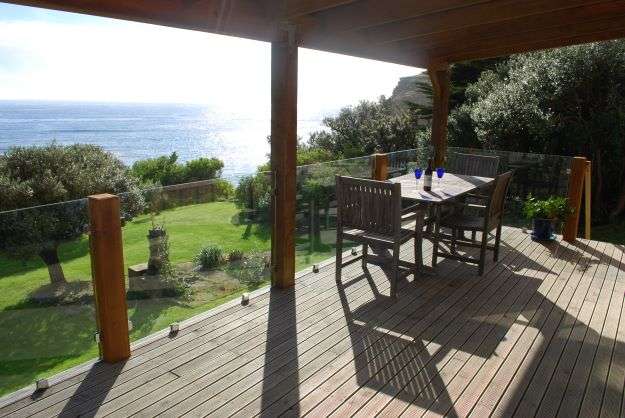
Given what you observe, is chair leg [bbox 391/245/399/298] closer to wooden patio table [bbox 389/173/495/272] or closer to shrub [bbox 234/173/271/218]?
wooden patio table [bbox 389/173/495/272]

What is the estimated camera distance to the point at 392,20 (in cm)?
349

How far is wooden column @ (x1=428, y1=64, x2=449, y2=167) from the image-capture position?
590cm

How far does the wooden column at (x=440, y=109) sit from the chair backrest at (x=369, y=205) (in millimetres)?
2933

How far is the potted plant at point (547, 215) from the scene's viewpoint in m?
5.07

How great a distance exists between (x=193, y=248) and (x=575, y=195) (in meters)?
4.42

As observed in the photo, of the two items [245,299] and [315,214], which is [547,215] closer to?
[315,214]

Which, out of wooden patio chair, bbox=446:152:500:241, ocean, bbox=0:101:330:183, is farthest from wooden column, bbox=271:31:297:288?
ocean, bbox=0:101:330:183

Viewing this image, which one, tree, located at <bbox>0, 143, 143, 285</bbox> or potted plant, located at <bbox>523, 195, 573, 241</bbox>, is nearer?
potted plant, located at <bbox>523, 195, 573, 241</bbox>

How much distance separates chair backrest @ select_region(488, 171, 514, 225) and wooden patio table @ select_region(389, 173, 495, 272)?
27cm

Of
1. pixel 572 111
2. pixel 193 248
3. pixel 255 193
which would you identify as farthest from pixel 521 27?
pixel 572 111

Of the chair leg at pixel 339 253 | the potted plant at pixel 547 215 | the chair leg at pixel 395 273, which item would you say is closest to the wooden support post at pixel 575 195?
the potted plant at pixel 547 215

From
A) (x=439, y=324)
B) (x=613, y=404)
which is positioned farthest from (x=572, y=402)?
(x=439, y=324)

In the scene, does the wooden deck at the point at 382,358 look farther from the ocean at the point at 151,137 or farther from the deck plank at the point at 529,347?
the ocean at the point at 151,137

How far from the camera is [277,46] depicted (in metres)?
3.33
